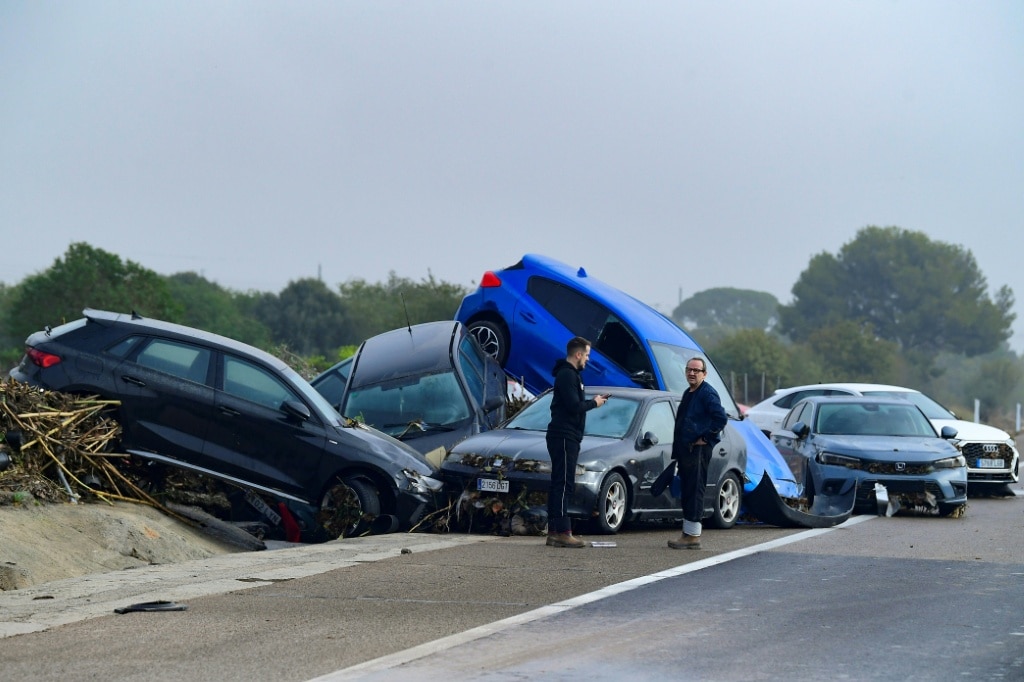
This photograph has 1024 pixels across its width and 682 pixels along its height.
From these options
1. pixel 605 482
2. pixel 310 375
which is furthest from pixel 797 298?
pixel 605 482

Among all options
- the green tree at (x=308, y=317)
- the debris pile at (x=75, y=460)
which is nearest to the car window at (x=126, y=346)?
the debris pile at (x=75, y=460)

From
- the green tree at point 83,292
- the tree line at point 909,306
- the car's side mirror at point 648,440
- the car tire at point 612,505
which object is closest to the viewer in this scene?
the car tire at point 612,505

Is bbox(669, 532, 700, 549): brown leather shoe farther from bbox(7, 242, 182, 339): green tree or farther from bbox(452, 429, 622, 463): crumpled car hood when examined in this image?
bbox(7, 242, 182, 339): green tree

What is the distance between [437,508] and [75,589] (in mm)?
4804

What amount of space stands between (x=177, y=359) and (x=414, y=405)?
304cm

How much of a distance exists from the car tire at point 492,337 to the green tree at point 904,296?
91637mm

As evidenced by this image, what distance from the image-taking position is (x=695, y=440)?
12.6 meters

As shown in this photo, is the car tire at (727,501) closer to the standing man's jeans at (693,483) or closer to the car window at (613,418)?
the car window at (613,418)

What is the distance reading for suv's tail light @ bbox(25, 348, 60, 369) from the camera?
1341 cm

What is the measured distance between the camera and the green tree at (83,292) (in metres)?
71.8

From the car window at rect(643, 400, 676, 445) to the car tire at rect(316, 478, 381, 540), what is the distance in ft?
9.57

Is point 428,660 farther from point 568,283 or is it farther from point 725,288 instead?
point 725,288

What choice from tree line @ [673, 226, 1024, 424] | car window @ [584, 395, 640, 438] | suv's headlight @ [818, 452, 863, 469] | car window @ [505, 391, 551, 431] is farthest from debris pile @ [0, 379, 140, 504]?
tree line @ [673, 226, 1024, 424]

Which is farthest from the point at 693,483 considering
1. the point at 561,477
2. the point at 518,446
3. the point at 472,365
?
the point at 472,365
